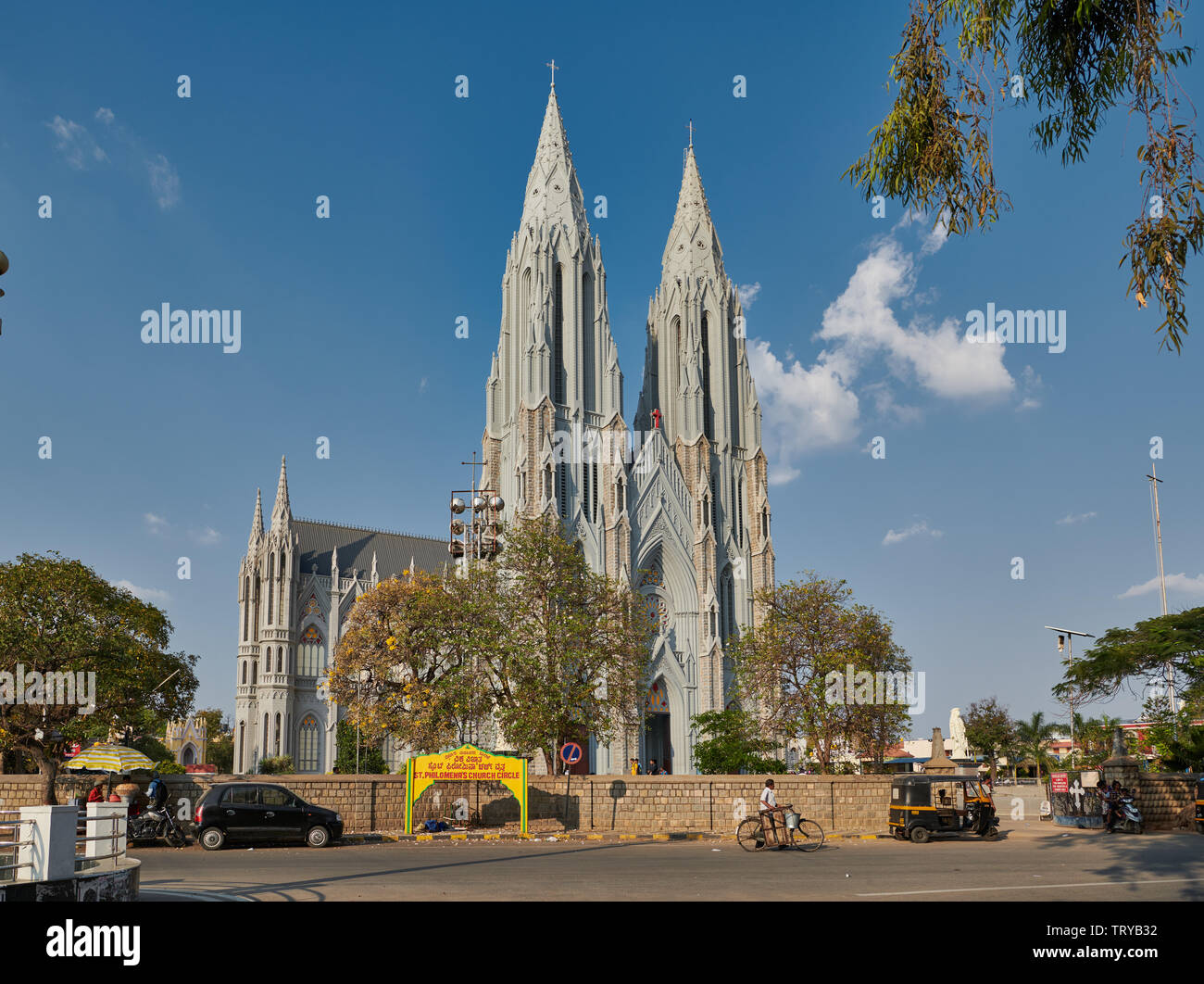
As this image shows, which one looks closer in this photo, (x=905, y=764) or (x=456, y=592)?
(x=456, y=592)

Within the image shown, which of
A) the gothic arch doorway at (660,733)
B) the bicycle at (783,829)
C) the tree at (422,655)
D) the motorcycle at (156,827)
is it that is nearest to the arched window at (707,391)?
the gothic arch doorway at (660,733)

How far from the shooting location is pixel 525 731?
30.0 meters

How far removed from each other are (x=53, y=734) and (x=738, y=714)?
1129 inches

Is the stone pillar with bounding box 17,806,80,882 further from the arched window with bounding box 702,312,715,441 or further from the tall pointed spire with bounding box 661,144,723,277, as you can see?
the tall pointed spire with bounding box 661,144,723,277

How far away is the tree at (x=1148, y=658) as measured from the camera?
3397 centimetres

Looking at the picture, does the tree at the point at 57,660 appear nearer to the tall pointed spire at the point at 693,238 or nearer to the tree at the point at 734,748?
the tree at the point at 734,748

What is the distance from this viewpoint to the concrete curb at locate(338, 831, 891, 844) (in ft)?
76.5

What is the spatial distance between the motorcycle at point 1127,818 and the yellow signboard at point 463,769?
48.6 ft

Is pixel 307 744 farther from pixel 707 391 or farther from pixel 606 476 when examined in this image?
pixel 707 391

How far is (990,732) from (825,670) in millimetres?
42457
